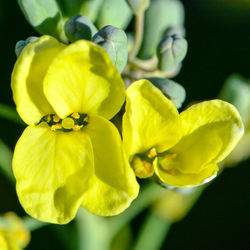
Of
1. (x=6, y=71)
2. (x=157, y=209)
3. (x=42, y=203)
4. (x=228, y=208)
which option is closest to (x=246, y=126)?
(x=157, y=209)

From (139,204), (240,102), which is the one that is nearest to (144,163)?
(240,102)

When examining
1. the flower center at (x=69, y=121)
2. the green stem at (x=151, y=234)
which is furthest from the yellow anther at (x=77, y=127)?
the green stem at (x=151, y=234)

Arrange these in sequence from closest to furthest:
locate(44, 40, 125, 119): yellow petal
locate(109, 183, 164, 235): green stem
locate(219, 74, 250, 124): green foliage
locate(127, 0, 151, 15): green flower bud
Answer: locate(44, 40, 125, 119): yellow petal → locate(127, 0, 151, 15): green flower bud → locate(219, 74, 250, 124): green foliage → locate(109, 183, 164, 235): green stem

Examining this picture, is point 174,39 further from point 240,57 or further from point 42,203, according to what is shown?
point 240,57

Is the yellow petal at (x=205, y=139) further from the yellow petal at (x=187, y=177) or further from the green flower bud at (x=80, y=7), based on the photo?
the green flower bud at (x=80, y=7)

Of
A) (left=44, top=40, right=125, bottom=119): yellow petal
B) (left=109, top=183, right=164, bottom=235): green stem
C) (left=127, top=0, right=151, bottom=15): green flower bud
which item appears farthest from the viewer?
(left=109, top=183, right=164, bottom=235): green stem

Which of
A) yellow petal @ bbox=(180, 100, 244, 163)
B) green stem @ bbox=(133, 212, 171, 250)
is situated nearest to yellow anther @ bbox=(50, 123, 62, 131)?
yellow petal @ bbox=(180, 100, 244, 163)

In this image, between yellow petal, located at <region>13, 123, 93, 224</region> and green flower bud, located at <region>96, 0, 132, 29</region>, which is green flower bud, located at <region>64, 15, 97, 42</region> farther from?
yellow petal, located at <region>13, 123, 93, 224</region>
